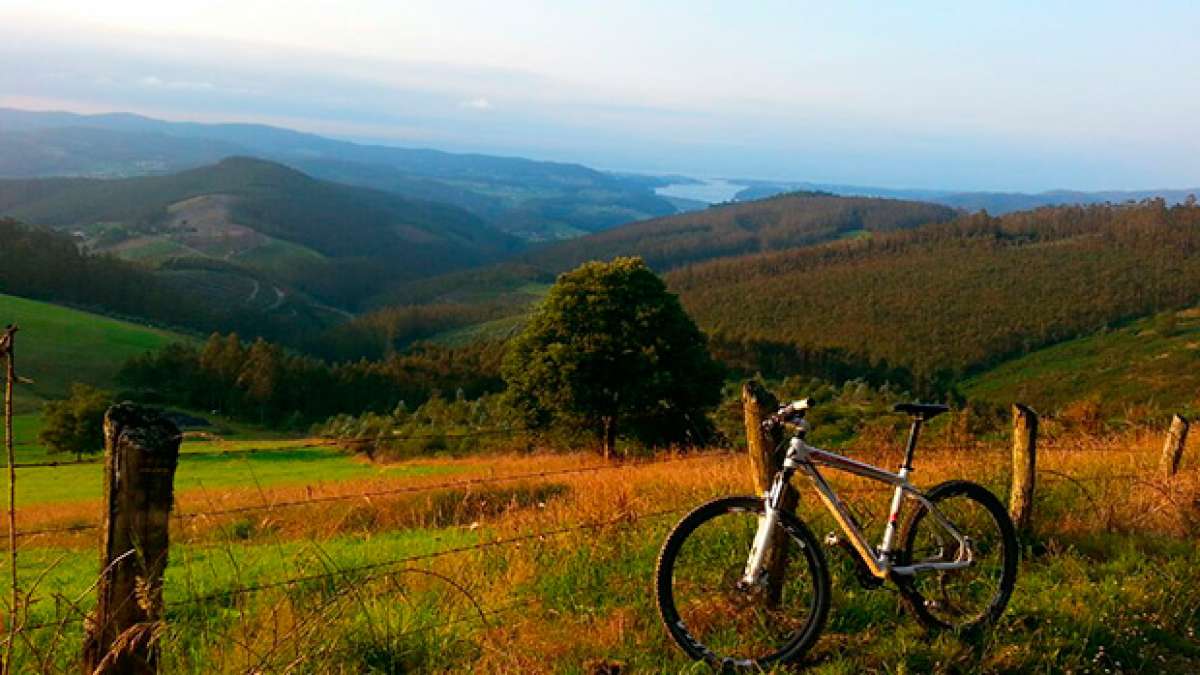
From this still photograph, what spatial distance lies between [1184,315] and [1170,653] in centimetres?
11877

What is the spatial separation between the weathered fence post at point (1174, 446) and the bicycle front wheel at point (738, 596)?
16.5 feet

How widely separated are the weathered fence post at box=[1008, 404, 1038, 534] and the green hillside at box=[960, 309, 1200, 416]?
243 ft

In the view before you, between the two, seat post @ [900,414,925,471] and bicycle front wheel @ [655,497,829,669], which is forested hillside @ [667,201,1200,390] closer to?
seat post @ [900,414,925,471]

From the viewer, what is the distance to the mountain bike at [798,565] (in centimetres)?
474

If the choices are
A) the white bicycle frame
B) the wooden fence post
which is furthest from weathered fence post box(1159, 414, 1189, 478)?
the wooden fence post

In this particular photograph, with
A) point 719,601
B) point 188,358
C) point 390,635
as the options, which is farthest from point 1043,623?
point 188,358

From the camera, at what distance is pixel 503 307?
167375 mm

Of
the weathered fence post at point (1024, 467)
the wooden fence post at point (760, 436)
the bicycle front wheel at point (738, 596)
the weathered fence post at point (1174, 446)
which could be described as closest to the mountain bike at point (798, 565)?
the bicycle front wheel at point (738, 596)

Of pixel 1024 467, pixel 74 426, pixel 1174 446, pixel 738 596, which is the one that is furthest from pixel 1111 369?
pixel 738 596

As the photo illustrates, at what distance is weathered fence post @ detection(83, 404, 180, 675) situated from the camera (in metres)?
3.73

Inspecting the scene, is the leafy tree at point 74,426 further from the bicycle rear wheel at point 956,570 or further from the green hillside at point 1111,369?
the green hillside at point 1111,369

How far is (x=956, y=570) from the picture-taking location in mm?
5562

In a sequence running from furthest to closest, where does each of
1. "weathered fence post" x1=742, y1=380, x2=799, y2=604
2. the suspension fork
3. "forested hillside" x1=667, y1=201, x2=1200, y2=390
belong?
"forested hillside" x1=667, y1=201, x2=1200, y2=390 < "weathered fence post" x1=742, y1=380, x2=799, y2=604 < the suspension fork

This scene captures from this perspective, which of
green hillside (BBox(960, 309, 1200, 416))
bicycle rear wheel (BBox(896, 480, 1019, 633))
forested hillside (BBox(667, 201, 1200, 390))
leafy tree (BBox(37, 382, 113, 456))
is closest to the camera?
bicycle rear wheel (BBox(896, 480, 1019, 633))
